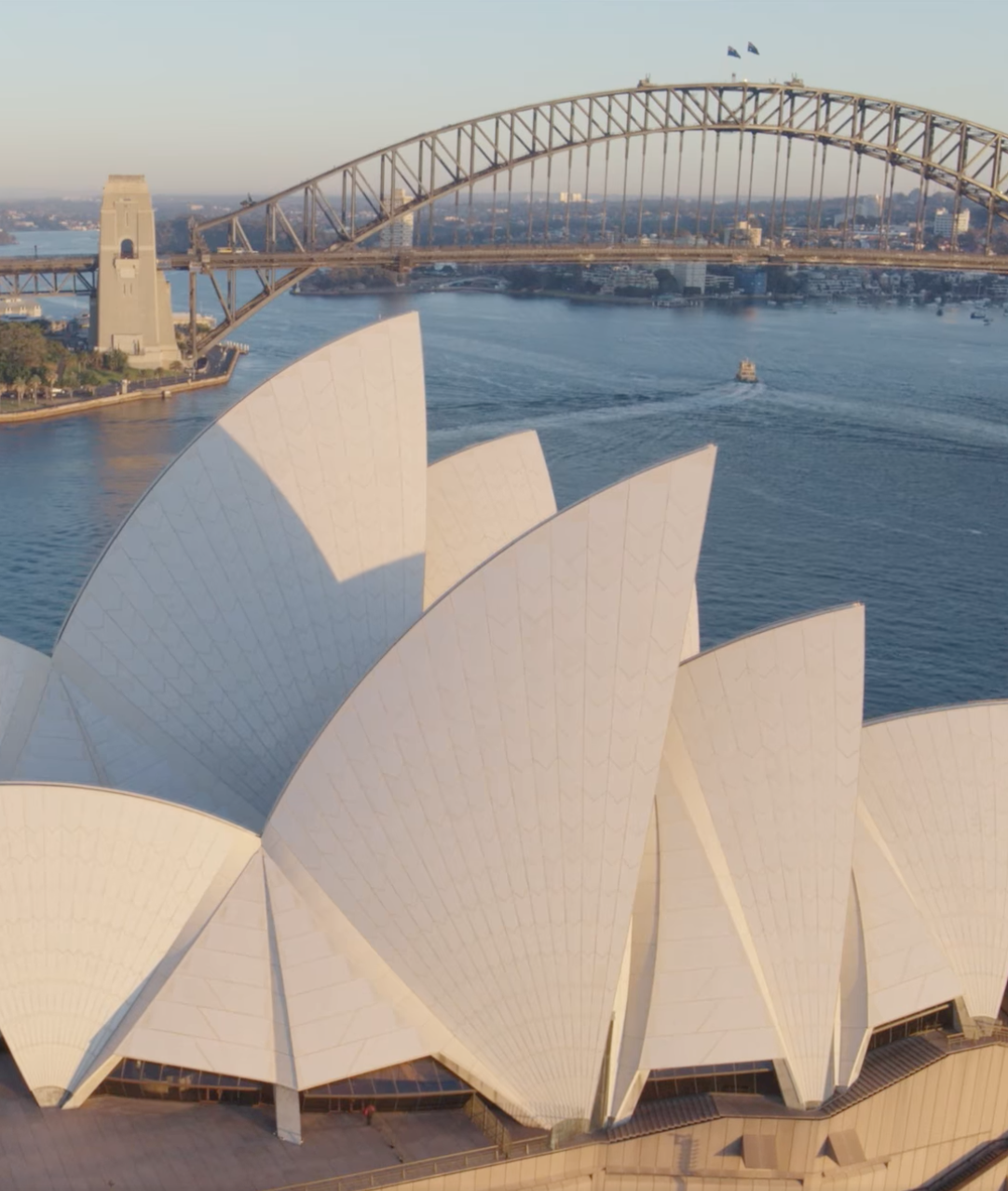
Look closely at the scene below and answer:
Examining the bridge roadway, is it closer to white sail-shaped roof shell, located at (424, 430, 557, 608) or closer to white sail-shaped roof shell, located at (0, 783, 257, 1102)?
white sail-shaped roof shell, located at (424, 430, 557, 608)

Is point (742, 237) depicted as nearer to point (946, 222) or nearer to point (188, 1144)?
point (946, 222)

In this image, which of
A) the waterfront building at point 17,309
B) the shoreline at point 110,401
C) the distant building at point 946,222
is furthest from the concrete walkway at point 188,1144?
the distant building at point 946,222

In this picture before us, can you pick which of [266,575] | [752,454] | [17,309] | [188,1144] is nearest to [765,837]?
[188,1144]

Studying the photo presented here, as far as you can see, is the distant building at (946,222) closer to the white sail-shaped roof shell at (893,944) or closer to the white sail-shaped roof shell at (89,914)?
the white sail-shaped roof shell at (893,944)

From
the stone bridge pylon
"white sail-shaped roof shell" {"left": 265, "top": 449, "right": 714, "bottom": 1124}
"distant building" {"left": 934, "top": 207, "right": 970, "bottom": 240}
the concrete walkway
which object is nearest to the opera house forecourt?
"white sail-shaped roof shell" {"left": 265, "top": 449, "right": 714, "bottom": 1124}

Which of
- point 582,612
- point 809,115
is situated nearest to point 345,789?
point 582,612

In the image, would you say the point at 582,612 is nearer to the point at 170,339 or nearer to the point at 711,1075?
the point at 711,1075
